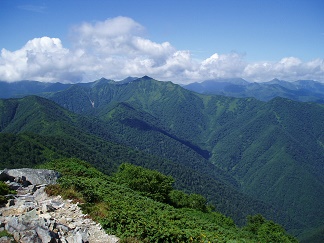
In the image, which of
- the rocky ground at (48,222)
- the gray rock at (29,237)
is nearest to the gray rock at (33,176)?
the rocky ground at (48,222)

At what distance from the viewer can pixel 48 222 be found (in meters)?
19.7

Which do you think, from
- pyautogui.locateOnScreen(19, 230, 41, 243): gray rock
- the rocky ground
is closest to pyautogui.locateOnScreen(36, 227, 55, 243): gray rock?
the rocky ground

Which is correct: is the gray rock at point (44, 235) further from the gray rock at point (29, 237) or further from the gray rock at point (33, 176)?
the gray rock at point (33, 176)

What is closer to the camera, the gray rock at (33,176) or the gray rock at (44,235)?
the gray rock at (44,235)

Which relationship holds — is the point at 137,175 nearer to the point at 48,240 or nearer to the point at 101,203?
the point at 101,203

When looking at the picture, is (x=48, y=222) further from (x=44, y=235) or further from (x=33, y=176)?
(x=33, y=176)

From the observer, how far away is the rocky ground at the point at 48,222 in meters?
18.2

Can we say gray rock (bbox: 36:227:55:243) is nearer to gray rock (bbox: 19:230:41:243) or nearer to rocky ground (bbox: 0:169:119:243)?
rocky ground (bbox: 0:169:119:243)

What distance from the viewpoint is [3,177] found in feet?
101

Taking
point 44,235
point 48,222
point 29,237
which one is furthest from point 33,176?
point 44,235

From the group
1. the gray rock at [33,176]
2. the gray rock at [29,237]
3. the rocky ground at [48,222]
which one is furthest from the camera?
the gray rock at [33,176]

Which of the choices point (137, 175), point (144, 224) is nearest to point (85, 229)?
point (144, 224)

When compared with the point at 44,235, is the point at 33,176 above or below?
below

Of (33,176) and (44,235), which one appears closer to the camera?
(44,235)
